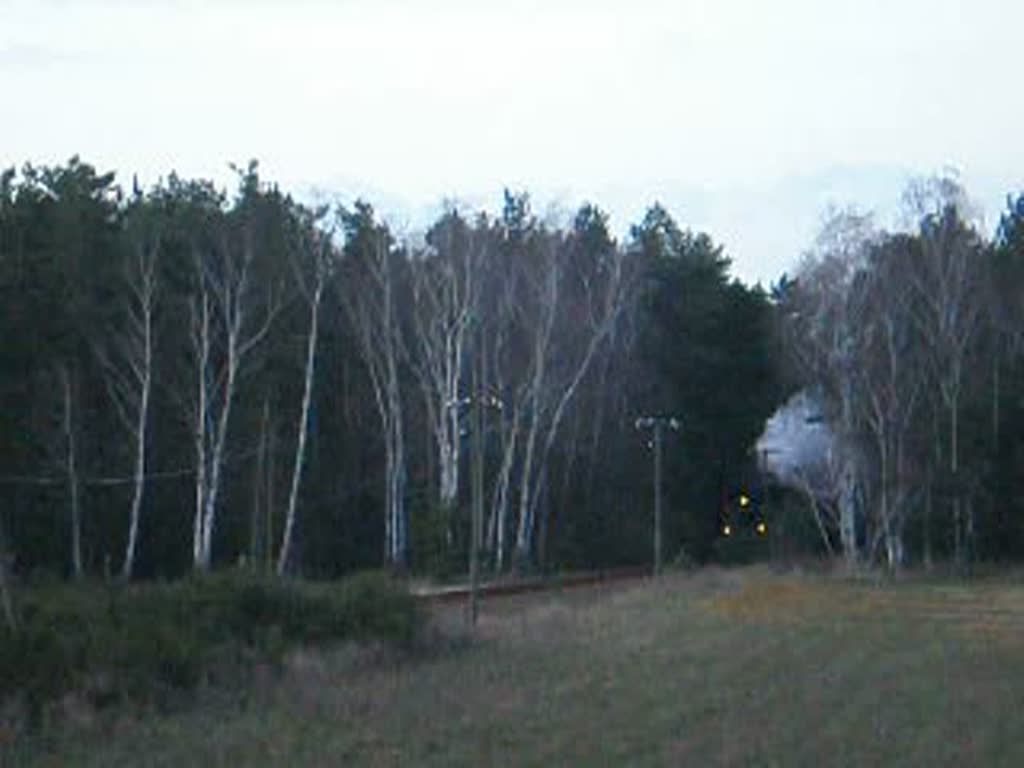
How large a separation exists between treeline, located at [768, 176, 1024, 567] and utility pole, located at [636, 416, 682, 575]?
5.77 m

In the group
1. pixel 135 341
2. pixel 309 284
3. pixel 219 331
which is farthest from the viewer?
pixel 309 284

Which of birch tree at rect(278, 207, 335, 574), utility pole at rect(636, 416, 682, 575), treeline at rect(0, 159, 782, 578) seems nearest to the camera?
treeline at rect(0, 159, 782, 578)

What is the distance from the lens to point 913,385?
258ft

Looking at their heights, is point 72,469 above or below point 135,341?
below

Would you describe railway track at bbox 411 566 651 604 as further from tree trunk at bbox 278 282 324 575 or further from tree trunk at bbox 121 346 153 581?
tree trunk at bbox 121 346 153 581

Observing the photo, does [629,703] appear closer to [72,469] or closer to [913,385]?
[72,469]

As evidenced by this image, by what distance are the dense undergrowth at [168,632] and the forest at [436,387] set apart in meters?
A: 21.9

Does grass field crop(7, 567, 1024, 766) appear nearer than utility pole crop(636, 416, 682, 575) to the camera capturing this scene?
Yes

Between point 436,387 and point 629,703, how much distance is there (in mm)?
50650

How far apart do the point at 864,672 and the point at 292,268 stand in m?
43.7

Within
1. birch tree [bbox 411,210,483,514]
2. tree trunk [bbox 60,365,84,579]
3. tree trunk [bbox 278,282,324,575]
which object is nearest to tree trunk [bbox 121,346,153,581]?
tree trunk [bbox 60,365,84,579]

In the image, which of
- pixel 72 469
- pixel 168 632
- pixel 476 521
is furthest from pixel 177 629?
pixel 72 469

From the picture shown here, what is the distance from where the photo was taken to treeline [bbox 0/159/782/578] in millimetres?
65625

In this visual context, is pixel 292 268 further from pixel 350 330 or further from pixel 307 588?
pixel 307 588
